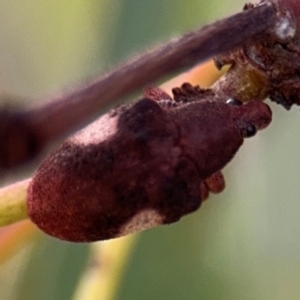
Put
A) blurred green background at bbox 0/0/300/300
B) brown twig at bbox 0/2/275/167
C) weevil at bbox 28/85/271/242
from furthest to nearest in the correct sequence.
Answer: blurred green background at bbox 0/0/300/300 < weevil at bbox 28/85/271/242 < brown twig at bbox 0/2/275/167

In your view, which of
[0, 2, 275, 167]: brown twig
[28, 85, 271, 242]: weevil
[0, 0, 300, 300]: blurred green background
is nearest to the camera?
[0, 2, 275, 167]: brown twig

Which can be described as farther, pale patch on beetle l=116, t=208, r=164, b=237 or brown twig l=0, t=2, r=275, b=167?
pale patch on beetle l=116, t=208, r=164, b=237

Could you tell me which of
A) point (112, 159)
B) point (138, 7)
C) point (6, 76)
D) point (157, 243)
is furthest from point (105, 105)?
point (6, 76)

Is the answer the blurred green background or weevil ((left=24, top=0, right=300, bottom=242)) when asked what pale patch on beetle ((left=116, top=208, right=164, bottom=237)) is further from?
the blurred green background

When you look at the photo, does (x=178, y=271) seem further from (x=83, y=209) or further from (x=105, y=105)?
(x=105, y=105)

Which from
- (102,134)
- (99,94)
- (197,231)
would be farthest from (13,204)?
(197,231)

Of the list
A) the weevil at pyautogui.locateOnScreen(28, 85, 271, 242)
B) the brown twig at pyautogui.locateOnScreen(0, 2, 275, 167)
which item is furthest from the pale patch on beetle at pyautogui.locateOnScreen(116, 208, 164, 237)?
the brown twig at pyautogui.locateOnScreen(0, 2, 275, 167)

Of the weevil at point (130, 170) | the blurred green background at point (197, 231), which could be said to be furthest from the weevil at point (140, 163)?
the blurred green background at point (197, 231)
